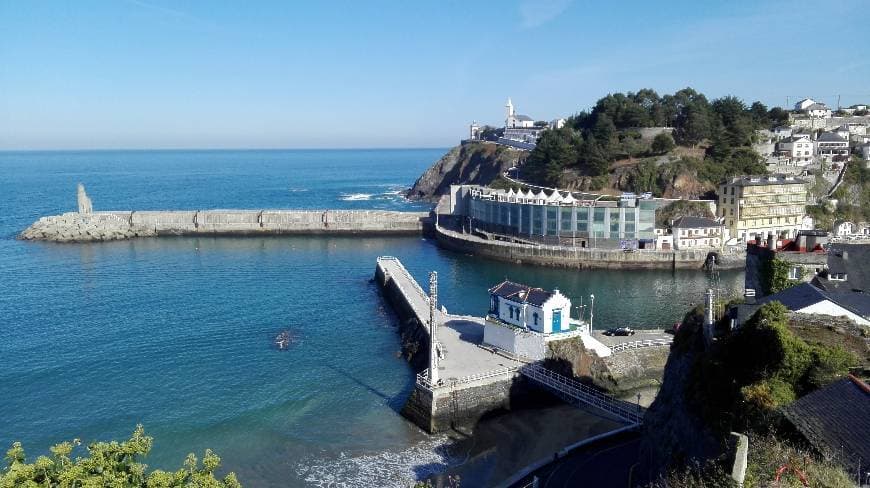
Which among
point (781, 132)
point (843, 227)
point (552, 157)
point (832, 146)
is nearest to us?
point (843, 227)

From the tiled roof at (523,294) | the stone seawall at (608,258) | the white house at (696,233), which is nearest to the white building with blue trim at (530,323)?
the tiled roof at (523,294)

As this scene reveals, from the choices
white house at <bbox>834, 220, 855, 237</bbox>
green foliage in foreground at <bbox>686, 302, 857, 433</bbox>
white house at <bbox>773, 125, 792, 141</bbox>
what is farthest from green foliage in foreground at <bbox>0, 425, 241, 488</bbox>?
white house at <bbox>773, 125, 792, 141</bbox>

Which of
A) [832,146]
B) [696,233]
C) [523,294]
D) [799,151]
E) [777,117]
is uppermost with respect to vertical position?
[777,117]

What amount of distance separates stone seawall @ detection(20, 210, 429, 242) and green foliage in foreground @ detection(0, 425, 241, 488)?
70339mm

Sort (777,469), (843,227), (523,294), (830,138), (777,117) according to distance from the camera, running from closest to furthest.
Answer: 1. (777,469)
2. (523,294)
3. (843,227)
4. (830,138)
5. (777,117)

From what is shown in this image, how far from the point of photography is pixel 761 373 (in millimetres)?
15898

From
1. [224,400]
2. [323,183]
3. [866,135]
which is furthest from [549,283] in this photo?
[323,183]

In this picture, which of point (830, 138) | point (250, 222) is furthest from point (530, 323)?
point (830, 138)

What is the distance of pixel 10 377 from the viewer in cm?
3175

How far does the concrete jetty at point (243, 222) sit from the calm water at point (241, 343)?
5.70 metres

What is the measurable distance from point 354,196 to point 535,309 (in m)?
107

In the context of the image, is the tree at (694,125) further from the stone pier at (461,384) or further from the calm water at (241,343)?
the stone pier at (461,384)

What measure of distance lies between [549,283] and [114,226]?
58.3 m

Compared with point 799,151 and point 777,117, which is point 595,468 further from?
point 777,117
